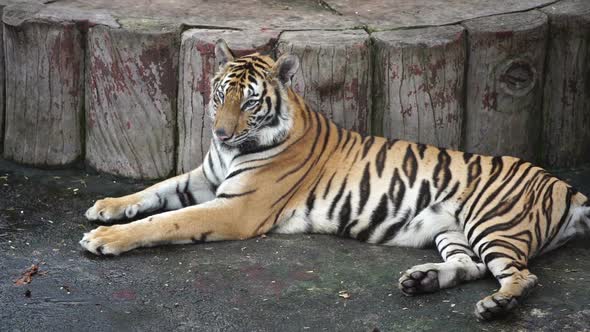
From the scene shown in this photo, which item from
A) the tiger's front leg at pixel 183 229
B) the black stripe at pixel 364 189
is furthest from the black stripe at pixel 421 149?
the tiger's front leg at pixel 183 229

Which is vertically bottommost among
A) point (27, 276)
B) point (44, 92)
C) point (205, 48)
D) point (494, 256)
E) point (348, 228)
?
point (27, 276)

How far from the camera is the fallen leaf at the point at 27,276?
5102 mm

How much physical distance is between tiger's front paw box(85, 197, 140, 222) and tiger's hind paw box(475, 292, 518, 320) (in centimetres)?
215

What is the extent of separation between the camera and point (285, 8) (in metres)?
6.83

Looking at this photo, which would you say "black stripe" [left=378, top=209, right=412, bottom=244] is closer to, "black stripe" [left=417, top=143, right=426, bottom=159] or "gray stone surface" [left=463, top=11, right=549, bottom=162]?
"black stripe" [left=417, top=143, right=426, bottom=159]

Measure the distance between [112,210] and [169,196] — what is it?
0.38 meters

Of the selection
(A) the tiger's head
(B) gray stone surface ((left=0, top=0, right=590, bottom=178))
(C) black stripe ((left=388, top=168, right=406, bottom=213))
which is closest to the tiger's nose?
(A) the tiger's head

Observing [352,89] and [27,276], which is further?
[352,89]

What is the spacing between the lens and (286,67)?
5.66 m

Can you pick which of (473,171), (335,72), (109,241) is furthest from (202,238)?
(473,171)

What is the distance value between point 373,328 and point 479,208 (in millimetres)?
1122

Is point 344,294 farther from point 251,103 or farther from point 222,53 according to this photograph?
point 222,53

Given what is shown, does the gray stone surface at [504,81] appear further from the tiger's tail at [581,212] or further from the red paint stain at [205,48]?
the red paint stain at [205,48]

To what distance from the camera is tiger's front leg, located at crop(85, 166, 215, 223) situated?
595 centimetres
